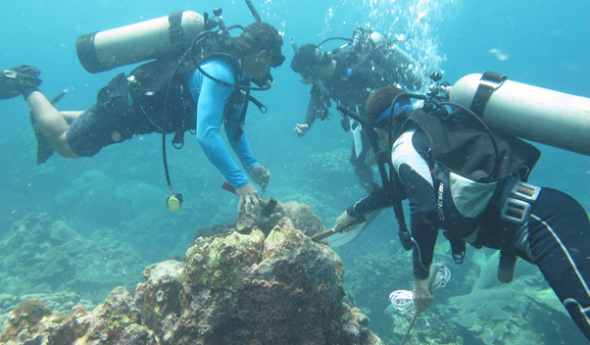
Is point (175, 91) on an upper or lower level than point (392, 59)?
lower

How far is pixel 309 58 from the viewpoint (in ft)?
19.2

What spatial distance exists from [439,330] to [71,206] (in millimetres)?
20417

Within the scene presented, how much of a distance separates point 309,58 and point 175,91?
3473mm

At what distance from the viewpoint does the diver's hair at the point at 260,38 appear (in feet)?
10.9

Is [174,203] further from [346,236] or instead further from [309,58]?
[309,58]

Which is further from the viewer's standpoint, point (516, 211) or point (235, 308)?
point (235, 308)

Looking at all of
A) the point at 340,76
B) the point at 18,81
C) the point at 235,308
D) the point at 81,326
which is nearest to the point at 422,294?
the point at 235,308

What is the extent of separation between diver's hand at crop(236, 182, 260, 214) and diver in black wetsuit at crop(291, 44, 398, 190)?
11.0 ft

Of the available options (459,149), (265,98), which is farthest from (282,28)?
(459,149)

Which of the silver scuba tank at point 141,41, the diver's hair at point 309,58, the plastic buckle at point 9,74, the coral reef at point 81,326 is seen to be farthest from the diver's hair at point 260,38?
the plastic buckle at point 9,74

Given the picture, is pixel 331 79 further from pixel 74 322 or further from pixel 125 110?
pixel 74 322

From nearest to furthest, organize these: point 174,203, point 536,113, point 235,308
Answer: point 235,308 < point 536,113 < point 174,203

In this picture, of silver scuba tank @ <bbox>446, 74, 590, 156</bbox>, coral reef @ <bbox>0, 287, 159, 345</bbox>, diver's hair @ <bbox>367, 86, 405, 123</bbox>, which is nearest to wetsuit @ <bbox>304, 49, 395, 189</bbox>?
diver's hair @ <bbox>367, 86, 405, 123</bbox>

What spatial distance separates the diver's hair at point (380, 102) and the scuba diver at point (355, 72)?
2871 mm
